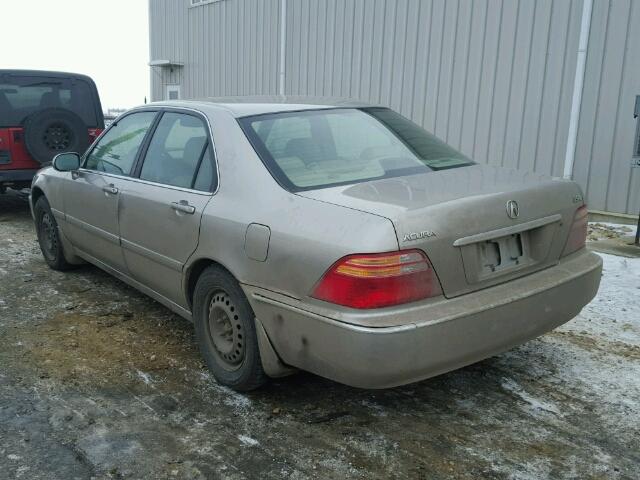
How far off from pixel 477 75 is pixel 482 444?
258 inches

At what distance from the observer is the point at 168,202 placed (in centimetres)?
356

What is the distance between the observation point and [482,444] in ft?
9.21

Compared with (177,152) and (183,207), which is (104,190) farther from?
(183,207)

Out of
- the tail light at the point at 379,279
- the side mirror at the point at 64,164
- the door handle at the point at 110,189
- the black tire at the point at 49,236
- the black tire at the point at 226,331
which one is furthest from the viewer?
the black tire at the point at 49,236

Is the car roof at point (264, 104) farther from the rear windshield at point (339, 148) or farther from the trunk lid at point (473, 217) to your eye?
the trunk lid at point (473, 217)

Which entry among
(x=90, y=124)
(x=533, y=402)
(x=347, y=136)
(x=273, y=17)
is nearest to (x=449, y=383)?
(x=533, y=402)

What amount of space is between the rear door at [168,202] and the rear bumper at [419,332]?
73 cm

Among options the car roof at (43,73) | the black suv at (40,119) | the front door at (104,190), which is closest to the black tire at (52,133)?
the black suv at (40,119)

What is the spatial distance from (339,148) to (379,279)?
112cm

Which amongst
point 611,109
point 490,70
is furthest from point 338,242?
point 490,70

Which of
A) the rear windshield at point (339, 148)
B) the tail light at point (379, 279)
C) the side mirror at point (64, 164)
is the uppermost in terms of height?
the rear windshield at point (339, 148)

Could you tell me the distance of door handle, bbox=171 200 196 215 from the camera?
11.0 ft

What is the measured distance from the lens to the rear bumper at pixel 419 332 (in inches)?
98.0

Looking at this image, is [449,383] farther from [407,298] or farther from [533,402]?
[407,298]
